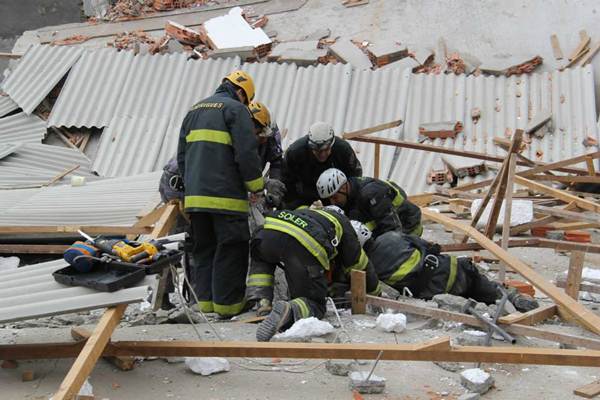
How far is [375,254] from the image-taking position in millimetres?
6324

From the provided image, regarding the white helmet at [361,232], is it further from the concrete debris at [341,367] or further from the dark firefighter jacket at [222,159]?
the concrete debris at [341,367]

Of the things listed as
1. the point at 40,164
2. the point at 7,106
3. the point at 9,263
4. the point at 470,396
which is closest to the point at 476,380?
the point at 470,396

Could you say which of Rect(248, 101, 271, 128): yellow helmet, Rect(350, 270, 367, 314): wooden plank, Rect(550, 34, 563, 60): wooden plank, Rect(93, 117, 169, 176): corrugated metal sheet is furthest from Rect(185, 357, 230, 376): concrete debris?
Rect(550, 34, 563, 60): wooden plank

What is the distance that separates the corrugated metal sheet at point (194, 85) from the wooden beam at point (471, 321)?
19.7ft

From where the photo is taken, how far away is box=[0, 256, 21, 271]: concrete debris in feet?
23.5

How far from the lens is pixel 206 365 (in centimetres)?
446

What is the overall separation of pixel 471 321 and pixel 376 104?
A: 625cm

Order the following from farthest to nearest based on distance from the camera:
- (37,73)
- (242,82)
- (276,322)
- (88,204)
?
(37,73), (88,204), (242,82), (276,322)

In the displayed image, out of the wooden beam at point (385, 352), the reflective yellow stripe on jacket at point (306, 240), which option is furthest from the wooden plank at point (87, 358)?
the reflective yellow stripe on jacket at point (306, 240)

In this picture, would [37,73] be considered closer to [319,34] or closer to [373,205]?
[319,34]

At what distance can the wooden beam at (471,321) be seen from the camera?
4.67m

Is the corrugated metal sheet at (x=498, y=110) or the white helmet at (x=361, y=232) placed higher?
the corrugated metal sheet at (x=498, y=110)

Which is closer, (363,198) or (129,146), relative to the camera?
(363,198)

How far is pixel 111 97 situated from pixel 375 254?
260 inches
